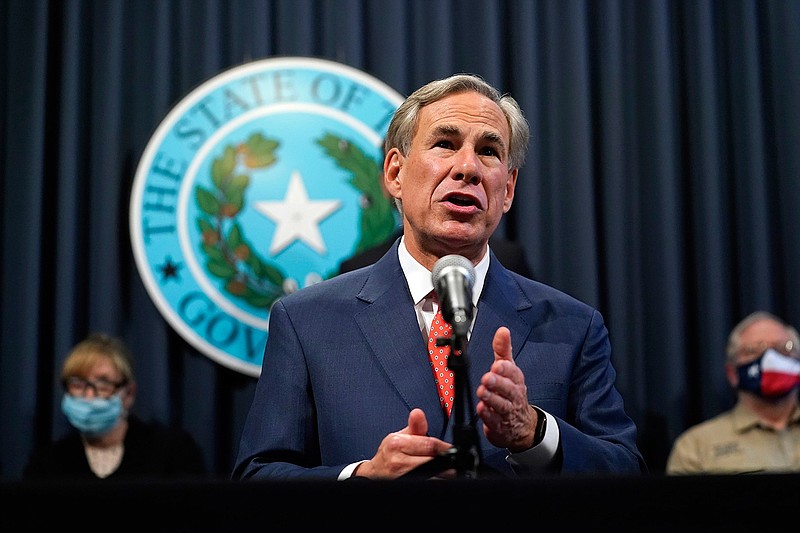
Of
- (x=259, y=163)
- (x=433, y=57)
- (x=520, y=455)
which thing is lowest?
(x=520, y=455)

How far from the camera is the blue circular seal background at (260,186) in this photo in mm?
3453

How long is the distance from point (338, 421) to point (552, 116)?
86.1 inches

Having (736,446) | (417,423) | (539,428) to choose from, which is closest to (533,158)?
(736,446)

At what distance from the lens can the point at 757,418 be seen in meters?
3.32

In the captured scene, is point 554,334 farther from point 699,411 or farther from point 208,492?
point 699,411

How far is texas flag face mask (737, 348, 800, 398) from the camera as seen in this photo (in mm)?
3281

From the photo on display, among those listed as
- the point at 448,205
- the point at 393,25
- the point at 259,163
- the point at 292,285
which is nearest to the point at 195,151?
the point at 259,163

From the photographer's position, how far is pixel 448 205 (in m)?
1.84

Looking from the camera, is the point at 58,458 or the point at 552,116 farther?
the point at 552,116

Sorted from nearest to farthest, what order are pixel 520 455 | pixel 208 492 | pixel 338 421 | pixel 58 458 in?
pixel 208 492, pixel 520 455, pixel 338 421, pixel 58 458

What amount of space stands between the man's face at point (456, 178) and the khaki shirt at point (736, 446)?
1683 mm

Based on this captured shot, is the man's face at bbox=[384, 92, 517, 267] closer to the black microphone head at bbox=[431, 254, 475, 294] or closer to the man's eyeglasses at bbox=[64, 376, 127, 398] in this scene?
the black microphone head at bbox=[431, 254, 475, 294]

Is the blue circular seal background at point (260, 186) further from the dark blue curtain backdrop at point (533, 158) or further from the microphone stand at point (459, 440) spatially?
→ the microphone stand at point (459, 440)

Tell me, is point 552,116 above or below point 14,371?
above
